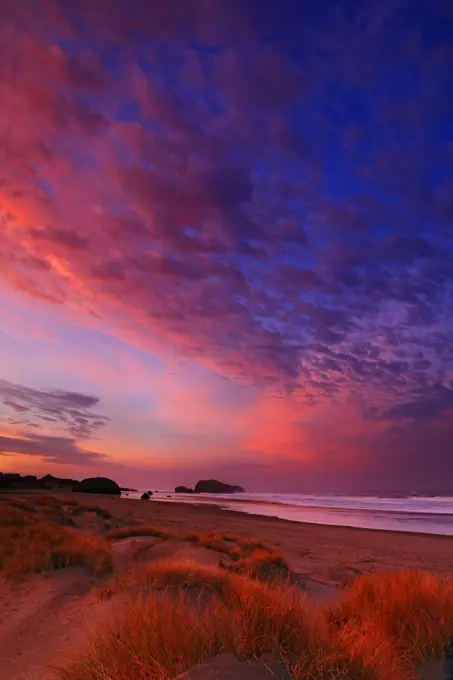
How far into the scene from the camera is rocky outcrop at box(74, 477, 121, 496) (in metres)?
74.6

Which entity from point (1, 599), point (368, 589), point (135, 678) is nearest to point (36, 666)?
point (135, 678)

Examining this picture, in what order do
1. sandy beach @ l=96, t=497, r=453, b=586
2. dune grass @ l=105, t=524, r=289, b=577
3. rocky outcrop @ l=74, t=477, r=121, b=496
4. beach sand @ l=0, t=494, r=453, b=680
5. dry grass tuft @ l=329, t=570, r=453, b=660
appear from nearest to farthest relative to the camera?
dry grass tuft @ l=329, t=570, r=453, b=660
beach sand @ l=0, t=494, r=453, b=680
dune grass @ l=105, t=524, r=289, b=577
sandy beach @ l=96, t=497, r=453, b=586
rocky outcrop @ l=74, t=477, r=121, b=496

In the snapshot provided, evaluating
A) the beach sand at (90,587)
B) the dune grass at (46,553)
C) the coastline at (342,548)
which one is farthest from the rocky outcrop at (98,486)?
the dune grass at (46,553)

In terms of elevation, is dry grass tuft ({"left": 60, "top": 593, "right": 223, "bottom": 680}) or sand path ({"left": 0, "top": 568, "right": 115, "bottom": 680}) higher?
dry grass tuft ({"left": 60, "top": 593, "right": 223, "bottom": 680})

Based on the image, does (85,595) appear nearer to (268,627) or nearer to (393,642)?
(268,627)

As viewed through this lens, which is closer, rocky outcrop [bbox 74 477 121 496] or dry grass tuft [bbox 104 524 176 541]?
dry grass tuft [bbox 104 524 176 541]

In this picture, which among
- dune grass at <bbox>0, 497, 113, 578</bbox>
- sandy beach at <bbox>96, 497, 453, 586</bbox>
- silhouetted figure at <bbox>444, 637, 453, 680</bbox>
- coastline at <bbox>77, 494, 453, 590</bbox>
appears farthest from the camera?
sandy beach at <bbox>96, 497, 453, 586</bbox>

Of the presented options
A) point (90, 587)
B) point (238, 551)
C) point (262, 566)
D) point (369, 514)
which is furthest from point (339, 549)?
point (369, 514)

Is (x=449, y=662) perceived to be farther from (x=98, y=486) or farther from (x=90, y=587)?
(x=98, y=486)

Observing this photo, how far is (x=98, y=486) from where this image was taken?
7838 centimetres

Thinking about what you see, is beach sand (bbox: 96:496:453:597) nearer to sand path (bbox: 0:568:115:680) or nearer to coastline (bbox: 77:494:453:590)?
coastline (bbox: 77:494:453:590)

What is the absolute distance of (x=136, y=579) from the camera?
722 cm

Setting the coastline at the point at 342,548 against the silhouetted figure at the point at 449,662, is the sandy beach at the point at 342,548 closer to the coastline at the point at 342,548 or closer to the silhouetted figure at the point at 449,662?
the coastline at the point at 342,548

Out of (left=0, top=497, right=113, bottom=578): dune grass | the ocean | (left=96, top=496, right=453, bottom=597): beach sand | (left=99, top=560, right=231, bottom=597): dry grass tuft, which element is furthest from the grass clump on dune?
the ocean
